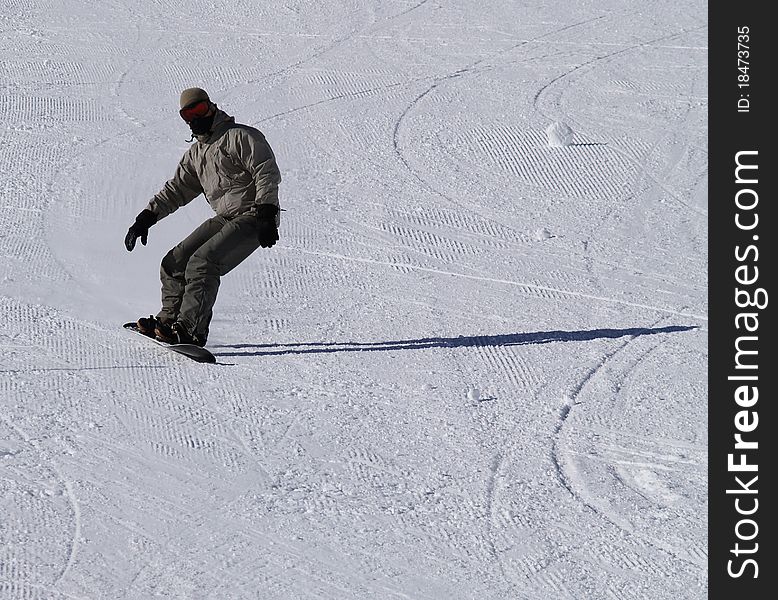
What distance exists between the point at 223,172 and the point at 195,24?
7.55 m

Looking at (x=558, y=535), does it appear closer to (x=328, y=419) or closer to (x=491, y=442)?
(x=491, y=442)

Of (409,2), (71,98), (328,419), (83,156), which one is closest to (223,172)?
(328,419)

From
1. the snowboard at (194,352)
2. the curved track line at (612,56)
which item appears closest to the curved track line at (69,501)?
the snowboard at (194,352)

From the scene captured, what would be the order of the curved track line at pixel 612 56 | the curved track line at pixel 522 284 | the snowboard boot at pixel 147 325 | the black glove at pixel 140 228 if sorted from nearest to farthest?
1. the black glove at pixel 140 228
2. the snowboard boot at pixel 147 325
3. the curved track line at pixel 522 284
4. the curved track line at pixel 612 56

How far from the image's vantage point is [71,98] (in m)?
12.1

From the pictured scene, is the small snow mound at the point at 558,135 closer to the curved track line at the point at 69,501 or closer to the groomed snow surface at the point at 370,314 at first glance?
the groomed snow surface at the point at 370,314

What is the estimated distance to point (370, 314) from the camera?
820 cm

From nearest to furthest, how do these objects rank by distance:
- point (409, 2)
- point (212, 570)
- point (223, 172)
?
point (212, 570)
point (223, 172)
point (409, 2)

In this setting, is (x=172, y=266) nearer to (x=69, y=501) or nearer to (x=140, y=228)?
(x=140, y=228)

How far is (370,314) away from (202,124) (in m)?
1.88

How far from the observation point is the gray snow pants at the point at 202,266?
23.3ft

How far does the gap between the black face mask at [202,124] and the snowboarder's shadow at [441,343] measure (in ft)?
4.51

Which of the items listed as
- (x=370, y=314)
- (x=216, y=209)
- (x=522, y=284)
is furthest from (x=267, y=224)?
(x=522, y=284)

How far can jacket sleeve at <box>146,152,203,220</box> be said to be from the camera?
738cm
